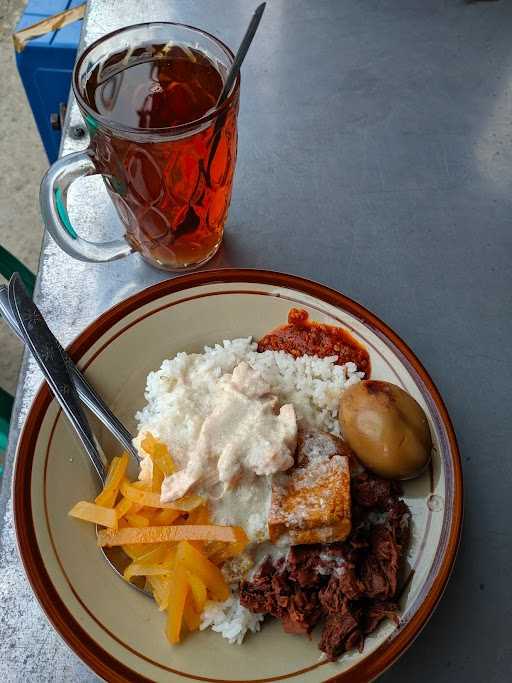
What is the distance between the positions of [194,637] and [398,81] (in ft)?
4.88

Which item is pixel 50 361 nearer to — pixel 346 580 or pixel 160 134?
pixel 160 134

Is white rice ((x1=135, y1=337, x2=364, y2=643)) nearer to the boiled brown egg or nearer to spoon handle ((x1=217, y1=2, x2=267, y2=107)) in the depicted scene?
the boiled brown egg

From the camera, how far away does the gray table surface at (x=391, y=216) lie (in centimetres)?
111

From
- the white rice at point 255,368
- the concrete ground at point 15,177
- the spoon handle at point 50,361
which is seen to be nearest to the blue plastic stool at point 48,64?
the concrete ground at point 15,177

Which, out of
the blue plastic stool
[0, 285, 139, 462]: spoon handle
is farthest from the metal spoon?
the blue plastic stool

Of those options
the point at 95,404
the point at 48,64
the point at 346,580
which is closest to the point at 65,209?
the point at 95,404

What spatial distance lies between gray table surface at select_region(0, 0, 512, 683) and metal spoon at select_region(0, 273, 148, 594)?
22cm

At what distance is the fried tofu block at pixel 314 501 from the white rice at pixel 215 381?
74 millimetres

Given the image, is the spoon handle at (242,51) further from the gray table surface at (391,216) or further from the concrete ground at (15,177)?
the concrete ground at (15,177)

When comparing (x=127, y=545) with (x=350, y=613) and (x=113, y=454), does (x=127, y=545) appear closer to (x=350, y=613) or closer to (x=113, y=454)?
(x=113, y=454)

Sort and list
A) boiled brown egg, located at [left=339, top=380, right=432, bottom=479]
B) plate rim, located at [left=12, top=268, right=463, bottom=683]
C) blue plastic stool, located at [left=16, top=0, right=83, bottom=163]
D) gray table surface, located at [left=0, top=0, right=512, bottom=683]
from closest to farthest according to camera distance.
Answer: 1. plate rim, located at [left=12, top=268, right=463, bottom=683]
2. boiled brown egg, located at [left=339, top=380, right=432, bottom=479]
3. gray table surface, located at [left=0, top=0, right=512, bottom=683]
4. blue plastic stool, located at [left=16, top=0, right=83, bottom=163]

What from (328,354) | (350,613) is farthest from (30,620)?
(328,354)

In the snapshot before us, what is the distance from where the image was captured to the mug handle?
45.4 inches

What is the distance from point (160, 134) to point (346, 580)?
733 mm
